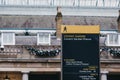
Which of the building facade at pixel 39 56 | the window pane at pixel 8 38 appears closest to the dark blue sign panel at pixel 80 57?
the building facade at pixel 39 56

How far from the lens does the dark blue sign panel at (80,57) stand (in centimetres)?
3105

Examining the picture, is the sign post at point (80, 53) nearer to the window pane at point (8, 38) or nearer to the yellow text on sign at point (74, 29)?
the yellow text on sign at point (74, 29)

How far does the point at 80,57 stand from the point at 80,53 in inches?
13.8

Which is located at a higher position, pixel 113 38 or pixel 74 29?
pixel 74 29

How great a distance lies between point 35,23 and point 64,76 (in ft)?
81.1

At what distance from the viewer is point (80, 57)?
31.2 metres

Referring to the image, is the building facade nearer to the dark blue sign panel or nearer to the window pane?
the window pane

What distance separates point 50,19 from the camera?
5656 centimetres

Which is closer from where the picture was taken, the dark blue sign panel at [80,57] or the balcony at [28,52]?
the dark blue sign panel at [80,57]

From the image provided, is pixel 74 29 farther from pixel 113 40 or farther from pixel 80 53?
pixel 113 40

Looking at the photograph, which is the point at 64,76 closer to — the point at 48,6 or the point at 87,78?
the point at 87,78

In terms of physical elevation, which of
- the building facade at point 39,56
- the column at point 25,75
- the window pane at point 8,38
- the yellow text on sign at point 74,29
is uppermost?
the yellow text on sign at point 74,29

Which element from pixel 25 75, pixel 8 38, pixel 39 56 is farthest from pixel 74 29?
pixel 8 38

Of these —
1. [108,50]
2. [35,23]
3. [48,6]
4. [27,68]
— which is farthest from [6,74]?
[48,6]
